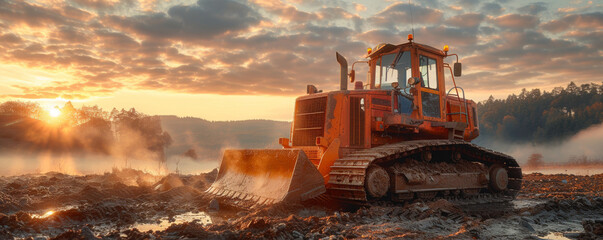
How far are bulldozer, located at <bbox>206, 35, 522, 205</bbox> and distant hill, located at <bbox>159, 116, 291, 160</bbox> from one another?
74.5 m

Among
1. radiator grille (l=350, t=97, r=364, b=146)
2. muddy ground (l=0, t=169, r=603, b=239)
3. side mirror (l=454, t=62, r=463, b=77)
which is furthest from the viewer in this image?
side mirror (l=454, t=62, r=463, b=77)


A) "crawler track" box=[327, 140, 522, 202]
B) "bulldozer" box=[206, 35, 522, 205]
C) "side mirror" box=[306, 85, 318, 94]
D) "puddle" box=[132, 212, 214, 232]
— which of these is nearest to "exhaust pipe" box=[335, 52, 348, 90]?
"bulldozer" box=[206, 35, 522, 205]

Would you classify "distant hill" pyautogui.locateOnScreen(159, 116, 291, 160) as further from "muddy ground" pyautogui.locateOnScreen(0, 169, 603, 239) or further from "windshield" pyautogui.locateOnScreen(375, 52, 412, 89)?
"muddy ground" pyautogui.locateOnScreen(0, 169, 603, 239)

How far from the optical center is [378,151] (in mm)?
7504

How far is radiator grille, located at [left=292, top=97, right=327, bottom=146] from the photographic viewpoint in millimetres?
8703

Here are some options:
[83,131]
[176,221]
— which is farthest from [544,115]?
[176,221]

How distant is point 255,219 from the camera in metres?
5.14

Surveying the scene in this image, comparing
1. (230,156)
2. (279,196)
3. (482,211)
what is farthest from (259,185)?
(482,211)

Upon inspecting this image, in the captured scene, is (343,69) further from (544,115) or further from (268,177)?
(544,115)

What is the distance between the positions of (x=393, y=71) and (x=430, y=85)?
95cm

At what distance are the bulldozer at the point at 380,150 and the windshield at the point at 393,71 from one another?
0.02m

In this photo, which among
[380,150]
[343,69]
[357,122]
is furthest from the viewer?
[343,69]

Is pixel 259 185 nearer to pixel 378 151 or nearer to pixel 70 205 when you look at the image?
pixel 378 151

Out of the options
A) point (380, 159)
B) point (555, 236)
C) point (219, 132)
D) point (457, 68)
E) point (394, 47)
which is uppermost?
point (219, 132)
